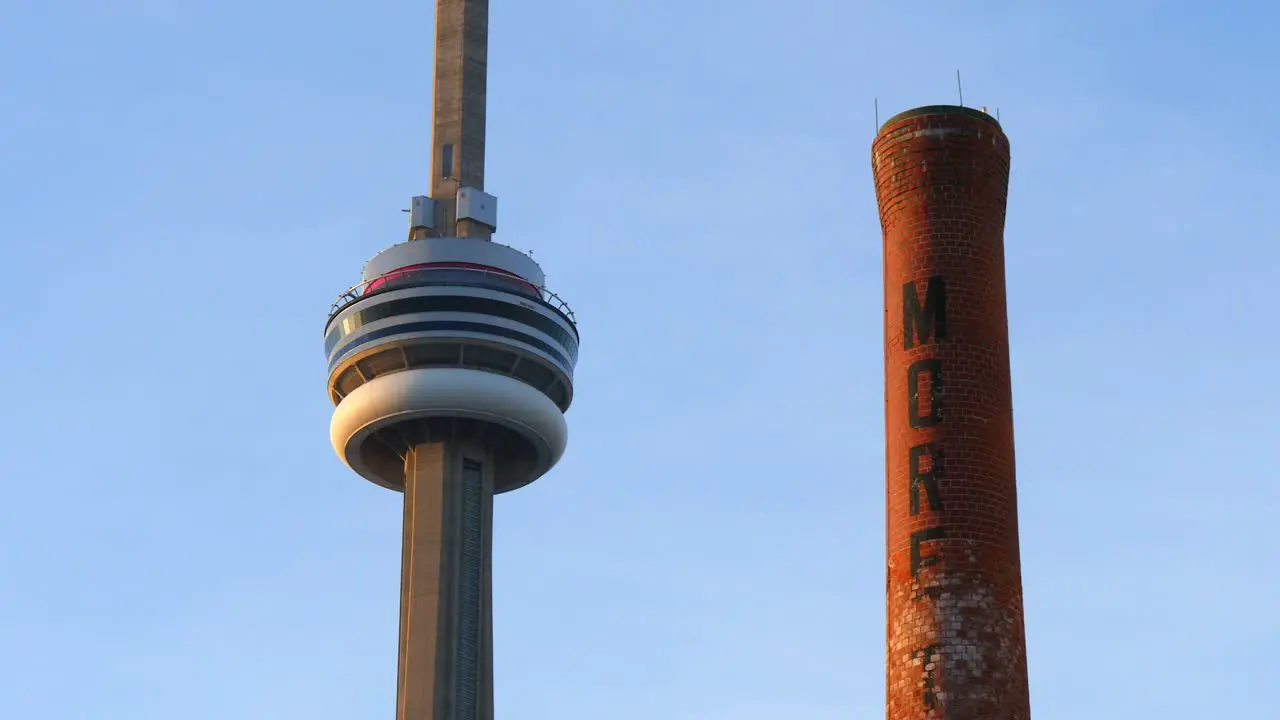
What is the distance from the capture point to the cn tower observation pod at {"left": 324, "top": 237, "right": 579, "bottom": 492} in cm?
11800

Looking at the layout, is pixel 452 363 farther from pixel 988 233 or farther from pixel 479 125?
pixel 988 233

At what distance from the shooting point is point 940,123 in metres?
49.8

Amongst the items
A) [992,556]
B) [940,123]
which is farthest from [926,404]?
[940,123]

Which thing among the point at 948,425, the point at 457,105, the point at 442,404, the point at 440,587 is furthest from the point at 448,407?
the point at 948,425

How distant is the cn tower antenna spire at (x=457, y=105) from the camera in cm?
12838

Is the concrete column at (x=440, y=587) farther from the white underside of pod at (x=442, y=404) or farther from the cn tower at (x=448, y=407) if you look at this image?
the white underside of pod at (x=442, y=404)

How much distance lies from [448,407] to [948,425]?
73170mm

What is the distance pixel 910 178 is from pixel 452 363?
2790 inches

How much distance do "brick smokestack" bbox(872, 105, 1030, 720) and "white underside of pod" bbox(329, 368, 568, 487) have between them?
69.0 metres

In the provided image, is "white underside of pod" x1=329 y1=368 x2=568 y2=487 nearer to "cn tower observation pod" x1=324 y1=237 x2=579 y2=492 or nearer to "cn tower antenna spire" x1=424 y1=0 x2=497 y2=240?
"cn tower observation pod" x1=324 y1=237 x2=579 y2=492

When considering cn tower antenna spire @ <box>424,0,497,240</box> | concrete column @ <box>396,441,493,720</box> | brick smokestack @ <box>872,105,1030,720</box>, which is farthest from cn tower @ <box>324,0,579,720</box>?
brick smokestack @ <box>872,105,1030,720</box>

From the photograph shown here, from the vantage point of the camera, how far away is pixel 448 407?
4631 inches

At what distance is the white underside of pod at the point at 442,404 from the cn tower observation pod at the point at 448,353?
0.18 feet

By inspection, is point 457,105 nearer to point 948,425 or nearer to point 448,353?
point 448,353
